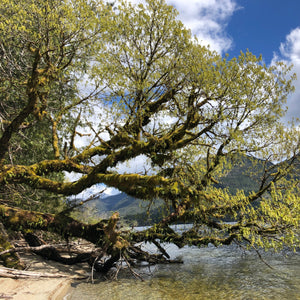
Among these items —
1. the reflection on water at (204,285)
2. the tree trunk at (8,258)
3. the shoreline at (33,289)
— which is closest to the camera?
the shoreline at (33,289)

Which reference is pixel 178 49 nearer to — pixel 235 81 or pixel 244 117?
pixel 235 81

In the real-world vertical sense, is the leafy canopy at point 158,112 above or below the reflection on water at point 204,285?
above

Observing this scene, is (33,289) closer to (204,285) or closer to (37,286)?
(37,286)

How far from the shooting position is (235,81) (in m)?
13.1

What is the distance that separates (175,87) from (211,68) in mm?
3103

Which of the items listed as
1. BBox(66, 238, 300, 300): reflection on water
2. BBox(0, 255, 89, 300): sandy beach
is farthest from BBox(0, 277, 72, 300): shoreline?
BBox(66, 238, 300, 300): reflection on water

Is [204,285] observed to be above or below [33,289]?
below

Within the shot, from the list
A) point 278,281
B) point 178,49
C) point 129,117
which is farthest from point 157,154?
point 278,281

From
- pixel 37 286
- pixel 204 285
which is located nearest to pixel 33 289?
pixel 37 286

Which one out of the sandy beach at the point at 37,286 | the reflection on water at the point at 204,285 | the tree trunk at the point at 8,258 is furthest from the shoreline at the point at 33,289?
the tree trunk at the point at 8,258

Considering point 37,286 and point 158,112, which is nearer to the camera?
point 37,286

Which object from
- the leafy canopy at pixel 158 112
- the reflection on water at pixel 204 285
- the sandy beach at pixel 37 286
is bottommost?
the reflection on water at pixel 204 285

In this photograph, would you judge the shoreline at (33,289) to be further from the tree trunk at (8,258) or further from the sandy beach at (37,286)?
the tree trunk at (8,258)

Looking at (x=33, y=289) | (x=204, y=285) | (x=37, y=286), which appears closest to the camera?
(x=33, y=289)
